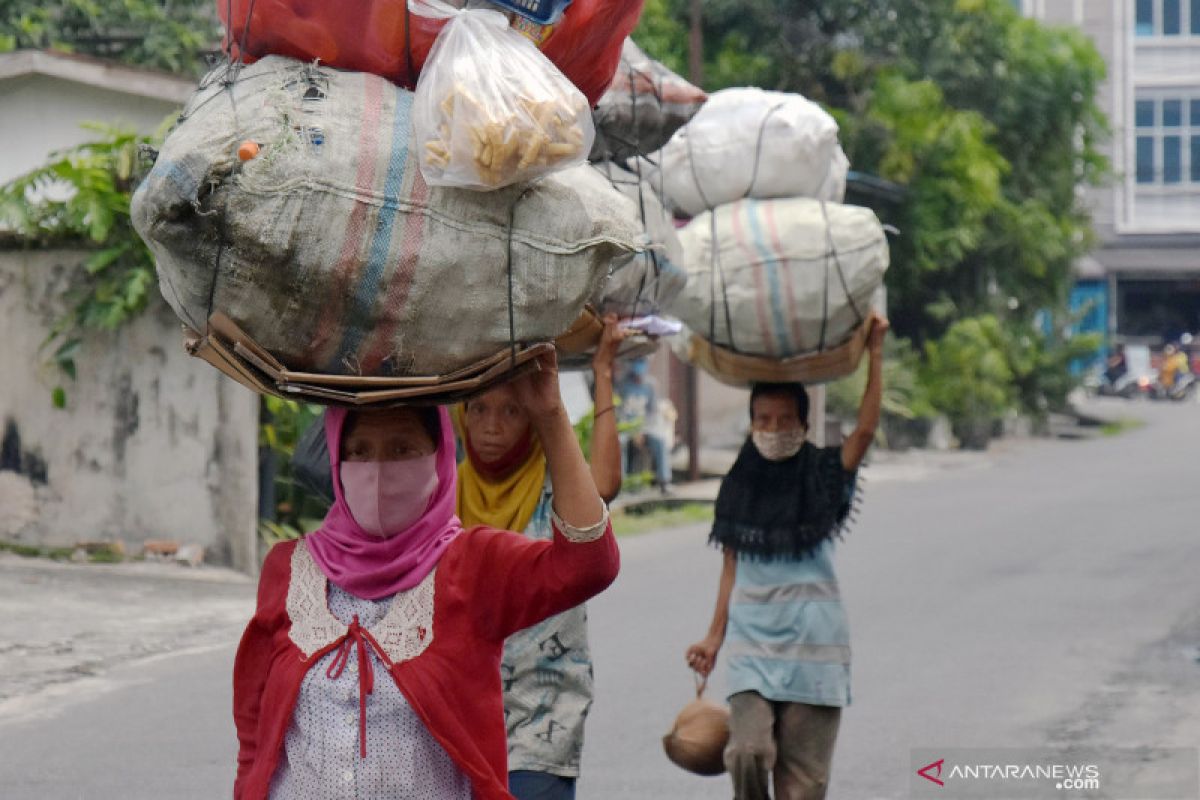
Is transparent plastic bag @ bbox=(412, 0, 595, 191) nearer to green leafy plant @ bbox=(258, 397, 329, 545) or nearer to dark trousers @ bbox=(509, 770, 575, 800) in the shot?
dark trousers @ bbox=(509, 770, 575, 800)

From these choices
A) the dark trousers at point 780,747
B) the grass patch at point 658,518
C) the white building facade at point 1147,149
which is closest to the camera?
the dark trousers at point 780,747

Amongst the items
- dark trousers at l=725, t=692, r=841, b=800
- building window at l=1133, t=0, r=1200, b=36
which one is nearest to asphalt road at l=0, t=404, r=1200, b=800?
dark trousers at l=725, t=692, r=841, b=800

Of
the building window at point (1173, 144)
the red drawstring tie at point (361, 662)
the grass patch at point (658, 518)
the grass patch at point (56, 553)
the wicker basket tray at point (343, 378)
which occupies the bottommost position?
the grass patch at point (658, 518)

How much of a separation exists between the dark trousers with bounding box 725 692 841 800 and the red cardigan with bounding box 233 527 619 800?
2213 millimetres

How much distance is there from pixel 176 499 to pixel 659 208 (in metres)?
6.62

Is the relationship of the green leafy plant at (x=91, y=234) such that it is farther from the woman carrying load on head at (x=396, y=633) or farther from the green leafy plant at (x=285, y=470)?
the woman carrying load on head at (x=396, y=633)

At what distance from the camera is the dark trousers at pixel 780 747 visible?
5.07m

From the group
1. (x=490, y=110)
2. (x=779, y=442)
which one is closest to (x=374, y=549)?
(x=490, y=110)

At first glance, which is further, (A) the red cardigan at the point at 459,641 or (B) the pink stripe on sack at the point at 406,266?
(A) the red cardigan at the point at 459,641

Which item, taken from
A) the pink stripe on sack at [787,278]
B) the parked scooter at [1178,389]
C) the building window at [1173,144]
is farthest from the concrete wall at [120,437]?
the building window at [1173,144]

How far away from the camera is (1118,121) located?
130ft

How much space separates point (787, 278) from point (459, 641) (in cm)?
229

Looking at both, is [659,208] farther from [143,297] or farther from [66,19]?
[66,19]

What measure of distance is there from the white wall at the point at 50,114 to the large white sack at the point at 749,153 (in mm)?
9189
